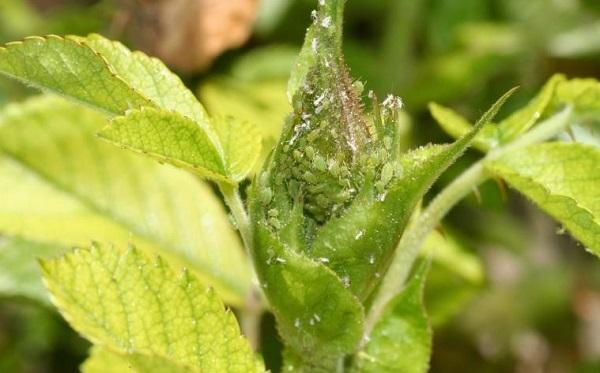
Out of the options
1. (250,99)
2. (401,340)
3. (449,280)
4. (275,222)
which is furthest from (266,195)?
(250,99)

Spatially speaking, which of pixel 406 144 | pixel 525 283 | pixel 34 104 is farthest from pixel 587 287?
pixel 34 104

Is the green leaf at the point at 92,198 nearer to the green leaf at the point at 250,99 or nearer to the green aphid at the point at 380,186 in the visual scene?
the green leaf at the point at 250,99

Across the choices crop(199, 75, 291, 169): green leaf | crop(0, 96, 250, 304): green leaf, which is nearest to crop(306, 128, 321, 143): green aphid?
crop(0, 96, 250, 304): green leaf

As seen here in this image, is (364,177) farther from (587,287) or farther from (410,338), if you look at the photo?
(587,287)

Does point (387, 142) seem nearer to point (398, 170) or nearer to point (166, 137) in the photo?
point (398, 170)

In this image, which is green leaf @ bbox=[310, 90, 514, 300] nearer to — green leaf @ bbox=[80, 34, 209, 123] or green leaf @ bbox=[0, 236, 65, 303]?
green leaf @ bbox=[80, 34, 209, 123]

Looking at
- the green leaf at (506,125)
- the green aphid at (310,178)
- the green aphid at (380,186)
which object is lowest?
the green aphid at (310,178)

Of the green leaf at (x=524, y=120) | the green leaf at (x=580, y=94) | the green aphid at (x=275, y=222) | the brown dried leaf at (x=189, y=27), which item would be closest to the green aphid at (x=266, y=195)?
the green aphid at (x=275, y=222)
